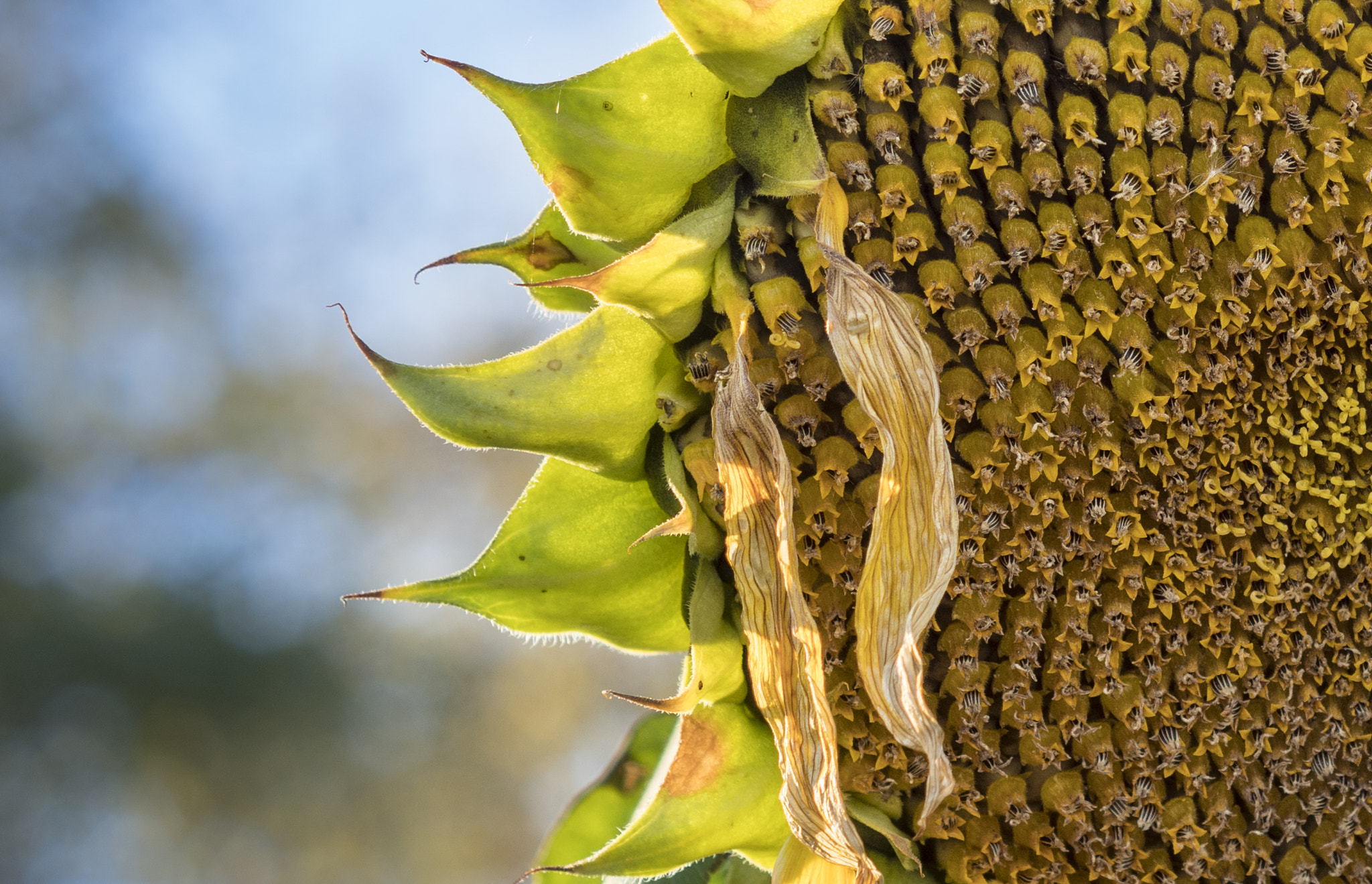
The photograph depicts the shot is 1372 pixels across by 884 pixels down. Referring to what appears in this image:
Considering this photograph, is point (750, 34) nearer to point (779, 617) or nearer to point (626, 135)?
point (626, 135)

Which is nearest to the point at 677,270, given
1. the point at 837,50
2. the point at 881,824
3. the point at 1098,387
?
the point at 837,50

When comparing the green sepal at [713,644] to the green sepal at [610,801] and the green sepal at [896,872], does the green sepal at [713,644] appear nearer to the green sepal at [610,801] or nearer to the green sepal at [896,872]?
the green sepal at [896,872]

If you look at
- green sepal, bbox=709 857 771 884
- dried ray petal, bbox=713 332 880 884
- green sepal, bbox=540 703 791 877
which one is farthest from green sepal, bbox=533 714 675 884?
dried ray petal, bbox=713 332 880 884

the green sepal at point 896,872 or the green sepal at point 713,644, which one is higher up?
the green sepal at point 713,644

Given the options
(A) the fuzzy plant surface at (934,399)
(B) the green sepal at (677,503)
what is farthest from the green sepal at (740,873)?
(B) the green sepal at (677,503)

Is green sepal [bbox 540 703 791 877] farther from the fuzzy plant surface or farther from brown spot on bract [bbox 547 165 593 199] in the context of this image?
brown spot on bract [bbox 547 165 593 199]

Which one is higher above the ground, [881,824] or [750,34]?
[750,34]

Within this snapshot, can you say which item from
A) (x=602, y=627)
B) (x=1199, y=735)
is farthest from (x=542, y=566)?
(x=1199, y=735)

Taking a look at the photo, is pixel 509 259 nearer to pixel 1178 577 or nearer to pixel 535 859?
pixel 1178 577
